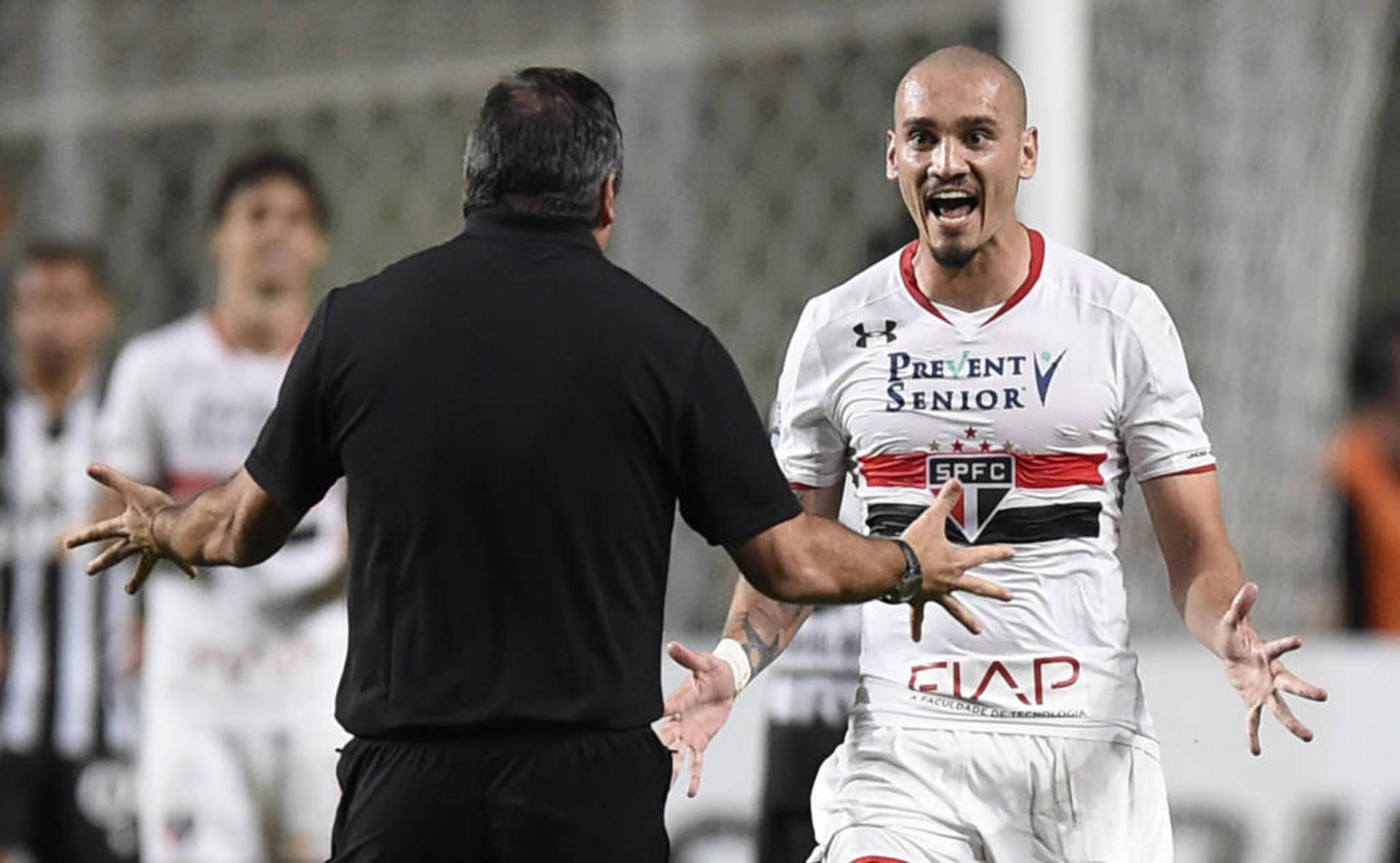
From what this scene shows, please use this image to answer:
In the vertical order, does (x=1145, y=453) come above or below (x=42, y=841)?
above

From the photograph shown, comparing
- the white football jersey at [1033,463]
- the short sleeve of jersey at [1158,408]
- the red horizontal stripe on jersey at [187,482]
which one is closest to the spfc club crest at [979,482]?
the white football jersey at [1033,463]

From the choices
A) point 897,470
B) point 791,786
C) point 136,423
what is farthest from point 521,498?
point 136,423

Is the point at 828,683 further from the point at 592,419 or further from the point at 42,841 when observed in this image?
the point at 42,841

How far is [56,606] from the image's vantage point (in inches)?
324

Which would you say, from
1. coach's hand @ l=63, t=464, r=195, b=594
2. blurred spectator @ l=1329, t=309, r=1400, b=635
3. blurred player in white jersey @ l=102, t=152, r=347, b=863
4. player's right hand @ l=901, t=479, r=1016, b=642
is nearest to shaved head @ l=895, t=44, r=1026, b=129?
player's right hand @ l=901, t=479, r=1016, b=642

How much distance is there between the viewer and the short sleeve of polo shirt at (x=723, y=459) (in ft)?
13.0

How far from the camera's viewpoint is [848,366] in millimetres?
4621

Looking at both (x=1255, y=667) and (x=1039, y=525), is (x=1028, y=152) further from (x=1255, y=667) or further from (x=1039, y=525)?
(x=1255, y=667)

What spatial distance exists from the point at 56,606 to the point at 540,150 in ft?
15.3

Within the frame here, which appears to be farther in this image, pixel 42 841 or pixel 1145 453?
pixel 42 841

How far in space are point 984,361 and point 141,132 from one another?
5306 millimetres

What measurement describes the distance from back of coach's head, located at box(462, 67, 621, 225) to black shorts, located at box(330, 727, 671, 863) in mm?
810

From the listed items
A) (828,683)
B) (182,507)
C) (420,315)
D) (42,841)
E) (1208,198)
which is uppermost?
(1208,198)

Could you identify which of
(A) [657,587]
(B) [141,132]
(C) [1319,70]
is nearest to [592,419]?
(A) [657,587]
